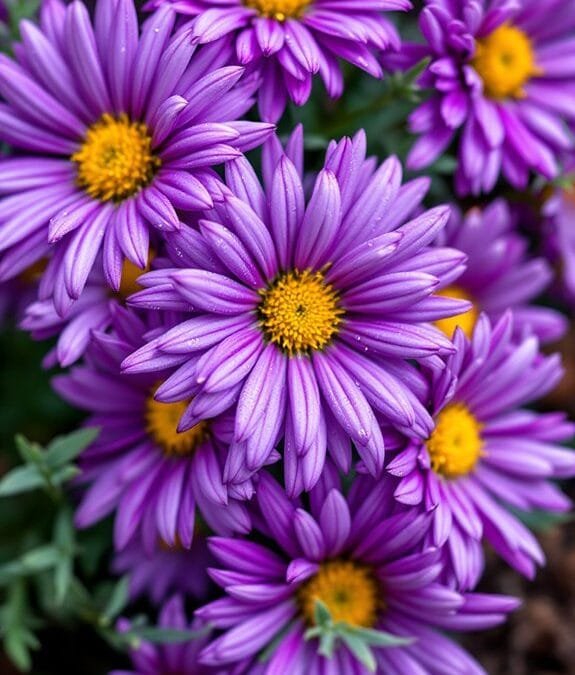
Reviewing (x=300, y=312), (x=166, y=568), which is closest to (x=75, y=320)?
(x=300, y=312)

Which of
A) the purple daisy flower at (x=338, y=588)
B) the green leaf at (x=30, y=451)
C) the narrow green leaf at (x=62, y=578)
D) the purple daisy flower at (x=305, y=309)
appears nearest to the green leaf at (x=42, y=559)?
the narrow green leaf at (x=62, y=578)

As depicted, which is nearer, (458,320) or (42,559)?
(42,559)

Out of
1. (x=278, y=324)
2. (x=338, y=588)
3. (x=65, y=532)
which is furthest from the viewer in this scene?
(x=65, y=532)

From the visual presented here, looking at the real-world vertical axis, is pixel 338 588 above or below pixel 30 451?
below

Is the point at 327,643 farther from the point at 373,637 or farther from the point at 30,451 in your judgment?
the point at 30,451

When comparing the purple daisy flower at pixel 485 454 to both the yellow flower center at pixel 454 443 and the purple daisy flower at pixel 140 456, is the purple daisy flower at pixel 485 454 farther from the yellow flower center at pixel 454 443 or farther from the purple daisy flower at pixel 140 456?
the purple daisy flower at pixel 140 456

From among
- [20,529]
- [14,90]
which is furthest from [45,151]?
[20,529]

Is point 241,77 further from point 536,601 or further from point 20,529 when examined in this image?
point 536,601
